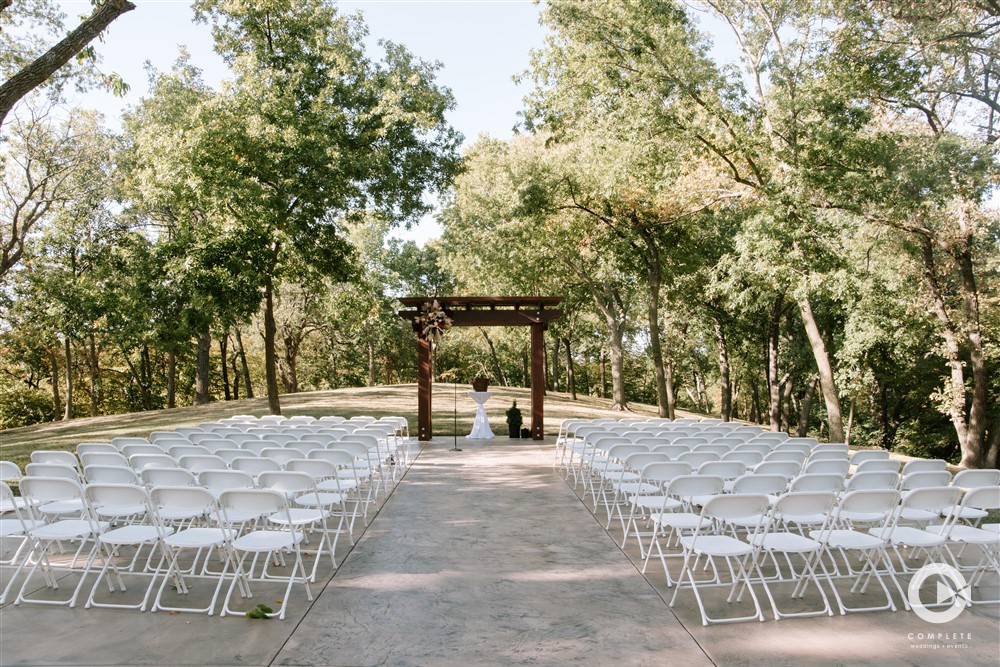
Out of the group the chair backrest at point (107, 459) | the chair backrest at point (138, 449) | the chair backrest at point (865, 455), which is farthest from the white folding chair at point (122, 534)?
the chair backrest at point (865, 455)

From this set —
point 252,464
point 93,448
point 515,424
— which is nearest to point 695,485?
point 252,464

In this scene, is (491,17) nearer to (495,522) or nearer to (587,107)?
(587,107)

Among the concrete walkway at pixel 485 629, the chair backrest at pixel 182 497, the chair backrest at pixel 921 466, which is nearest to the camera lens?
the concrete walkway at pixel 485 629

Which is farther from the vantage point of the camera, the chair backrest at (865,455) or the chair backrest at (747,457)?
the chair backrest at (865,455)

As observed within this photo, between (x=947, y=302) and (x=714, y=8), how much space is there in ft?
35.4

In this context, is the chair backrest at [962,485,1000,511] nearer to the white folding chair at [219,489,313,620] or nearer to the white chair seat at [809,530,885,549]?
the white chair seat at [809,530,885,549]

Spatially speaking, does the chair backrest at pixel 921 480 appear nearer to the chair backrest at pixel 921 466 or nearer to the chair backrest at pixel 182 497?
the chair backrest at pixel 921 466

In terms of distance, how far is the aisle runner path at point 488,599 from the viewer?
411cm

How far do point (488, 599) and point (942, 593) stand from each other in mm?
3488

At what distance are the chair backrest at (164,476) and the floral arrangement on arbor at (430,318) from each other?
9.51 meters

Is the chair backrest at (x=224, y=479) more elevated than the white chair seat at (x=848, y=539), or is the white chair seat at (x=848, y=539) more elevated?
the chair backrest at (x=224, y=479)

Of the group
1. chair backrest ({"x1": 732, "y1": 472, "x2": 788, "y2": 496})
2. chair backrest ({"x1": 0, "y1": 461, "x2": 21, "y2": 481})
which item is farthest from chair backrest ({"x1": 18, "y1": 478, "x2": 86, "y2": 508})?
chair backrest ({"x1": 732, "y1": 472, "x2": 788, "y2": 496})

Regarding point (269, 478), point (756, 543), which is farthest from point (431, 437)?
point (756, 543)

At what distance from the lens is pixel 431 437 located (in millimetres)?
16531
